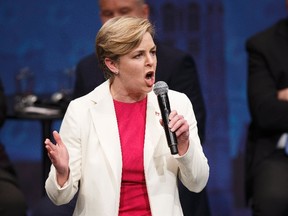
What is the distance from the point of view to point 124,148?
11.4ft

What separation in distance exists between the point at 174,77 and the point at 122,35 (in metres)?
1.02

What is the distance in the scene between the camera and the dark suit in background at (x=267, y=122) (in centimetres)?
429

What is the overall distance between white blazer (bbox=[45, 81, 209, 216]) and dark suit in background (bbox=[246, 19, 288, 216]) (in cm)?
96

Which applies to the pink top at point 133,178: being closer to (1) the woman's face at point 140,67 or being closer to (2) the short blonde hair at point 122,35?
(1) the woman's face at point 140,67

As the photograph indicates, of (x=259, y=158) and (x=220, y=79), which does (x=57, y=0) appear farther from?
(x=259, y=158)

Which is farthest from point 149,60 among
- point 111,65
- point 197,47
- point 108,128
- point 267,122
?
point 197,47

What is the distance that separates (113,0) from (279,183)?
135cm

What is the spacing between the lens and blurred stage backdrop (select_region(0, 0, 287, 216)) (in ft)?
18.7

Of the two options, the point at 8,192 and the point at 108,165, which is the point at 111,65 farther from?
the point at 8,192

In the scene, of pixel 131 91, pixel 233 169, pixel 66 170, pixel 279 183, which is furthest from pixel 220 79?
pixel 66 170

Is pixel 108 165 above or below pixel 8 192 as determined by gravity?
above

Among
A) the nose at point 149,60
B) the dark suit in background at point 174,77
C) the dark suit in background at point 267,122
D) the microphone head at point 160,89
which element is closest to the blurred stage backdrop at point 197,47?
the dark suit in background at point 267,122

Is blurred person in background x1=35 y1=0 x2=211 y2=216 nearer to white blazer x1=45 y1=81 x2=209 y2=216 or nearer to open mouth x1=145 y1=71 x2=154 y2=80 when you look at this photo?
white blazer x1=45 y1=81 x2=209 y2=216

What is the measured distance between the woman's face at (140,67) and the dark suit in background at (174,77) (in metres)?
0.88
